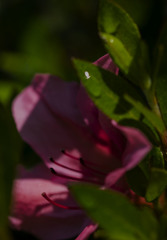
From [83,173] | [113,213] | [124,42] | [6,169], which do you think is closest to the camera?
[113,213]

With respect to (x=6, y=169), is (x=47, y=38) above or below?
below

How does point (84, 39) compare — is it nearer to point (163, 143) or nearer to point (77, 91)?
point (77, 91)

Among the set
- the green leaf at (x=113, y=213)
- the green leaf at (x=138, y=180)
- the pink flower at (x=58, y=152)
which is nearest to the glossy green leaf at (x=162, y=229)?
the green leaf at (x=113, y=213)

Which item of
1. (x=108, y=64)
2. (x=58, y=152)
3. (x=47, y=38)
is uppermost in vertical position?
(x=108, y=64)

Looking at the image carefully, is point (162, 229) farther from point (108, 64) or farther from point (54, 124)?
point (54, 124)

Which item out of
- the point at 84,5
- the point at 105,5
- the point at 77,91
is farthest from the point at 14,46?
the point at 105,5

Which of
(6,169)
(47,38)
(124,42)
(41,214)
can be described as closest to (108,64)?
(124,42)

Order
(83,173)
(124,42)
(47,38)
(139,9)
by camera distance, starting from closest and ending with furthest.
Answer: (124,42)
(83,173)
(139,9)
(47,38)

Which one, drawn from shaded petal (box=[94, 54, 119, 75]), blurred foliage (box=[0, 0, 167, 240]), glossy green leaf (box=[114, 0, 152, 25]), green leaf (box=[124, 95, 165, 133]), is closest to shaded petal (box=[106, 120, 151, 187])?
green leaf (box=[124, 95, 165, 133])
